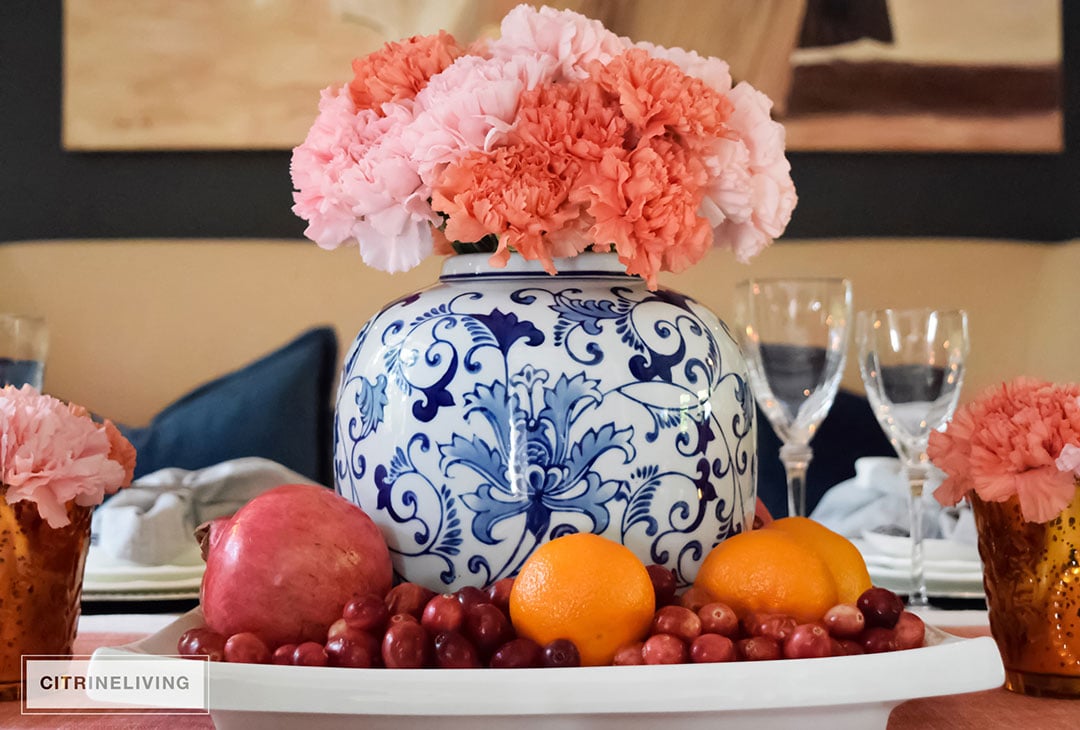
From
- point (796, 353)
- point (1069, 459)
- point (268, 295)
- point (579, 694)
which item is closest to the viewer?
point (579, 694)

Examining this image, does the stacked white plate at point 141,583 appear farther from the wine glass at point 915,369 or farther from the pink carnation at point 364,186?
the wine glass at point 915,369

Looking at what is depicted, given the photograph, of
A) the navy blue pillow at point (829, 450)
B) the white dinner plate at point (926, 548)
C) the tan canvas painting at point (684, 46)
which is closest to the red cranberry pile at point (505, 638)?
the white dinner plate at point (926, 548)

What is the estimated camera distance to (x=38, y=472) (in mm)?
559

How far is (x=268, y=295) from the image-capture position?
75.4 inches

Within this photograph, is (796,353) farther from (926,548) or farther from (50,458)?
(50,458)

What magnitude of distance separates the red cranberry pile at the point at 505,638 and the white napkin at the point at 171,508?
45cm

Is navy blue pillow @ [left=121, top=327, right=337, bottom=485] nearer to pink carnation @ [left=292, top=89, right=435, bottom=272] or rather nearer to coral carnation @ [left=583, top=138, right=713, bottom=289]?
pink carnation @ [left=292, top=89, right=435, bottom=272]

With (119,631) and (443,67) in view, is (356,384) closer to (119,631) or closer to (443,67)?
(443,67)

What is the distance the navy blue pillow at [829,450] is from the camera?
162 cm

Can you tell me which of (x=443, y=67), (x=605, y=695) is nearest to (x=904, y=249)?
(x=443, y=67)

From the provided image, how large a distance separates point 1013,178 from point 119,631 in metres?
2.01

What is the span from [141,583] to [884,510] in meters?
0.69

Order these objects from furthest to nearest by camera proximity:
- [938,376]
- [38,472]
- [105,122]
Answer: [105,122] < [938,376] < [38,472]

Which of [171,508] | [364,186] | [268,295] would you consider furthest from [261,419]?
[364,186]
